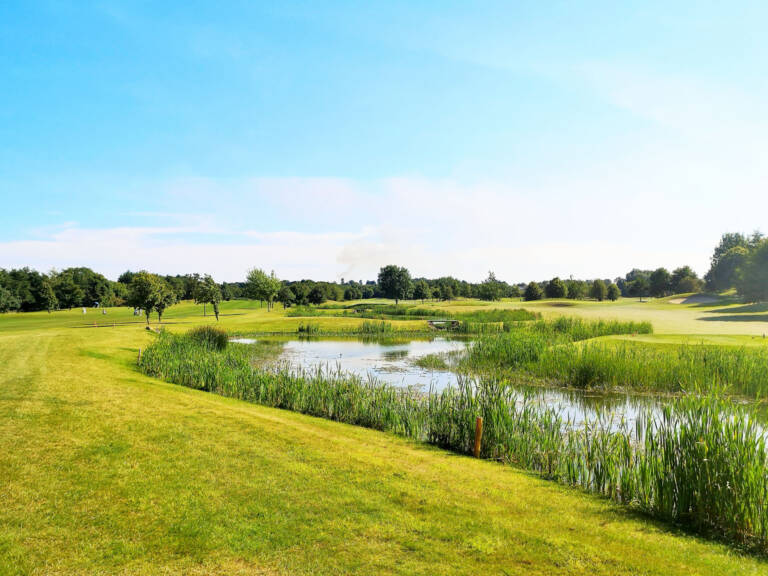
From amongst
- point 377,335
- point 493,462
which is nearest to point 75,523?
point 493,462

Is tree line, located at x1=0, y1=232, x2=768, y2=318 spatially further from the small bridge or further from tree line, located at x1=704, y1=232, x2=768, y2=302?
the small bridge

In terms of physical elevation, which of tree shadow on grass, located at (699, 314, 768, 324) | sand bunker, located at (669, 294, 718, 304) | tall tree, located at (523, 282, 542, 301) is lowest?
tree shadow on grass, located at (699, 314, 768, 324)

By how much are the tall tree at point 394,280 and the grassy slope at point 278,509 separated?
3433 inches

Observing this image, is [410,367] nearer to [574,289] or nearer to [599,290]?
[599,290]

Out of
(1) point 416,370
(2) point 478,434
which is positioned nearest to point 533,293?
(1) point 416,370

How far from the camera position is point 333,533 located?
6.90 metres

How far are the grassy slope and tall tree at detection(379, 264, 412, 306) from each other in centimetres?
8719

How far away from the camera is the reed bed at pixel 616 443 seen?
727 cm

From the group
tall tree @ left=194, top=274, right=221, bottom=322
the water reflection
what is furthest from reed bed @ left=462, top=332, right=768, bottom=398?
tall tree @ left=194, top=274, right=221, bottom=322

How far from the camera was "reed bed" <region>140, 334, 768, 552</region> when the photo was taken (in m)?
7.27

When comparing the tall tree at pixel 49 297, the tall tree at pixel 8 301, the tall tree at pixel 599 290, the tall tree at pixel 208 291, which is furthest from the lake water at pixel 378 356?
the tall tree at pixel 599 290

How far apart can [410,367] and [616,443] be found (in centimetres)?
1928

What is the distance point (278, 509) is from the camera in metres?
7.61

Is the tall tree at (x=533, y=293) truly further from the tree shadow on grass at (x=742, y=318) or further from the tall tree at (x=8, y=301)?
the tall tree at (x=8, y=301)
